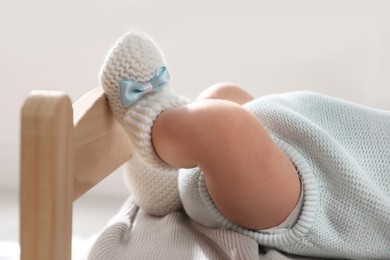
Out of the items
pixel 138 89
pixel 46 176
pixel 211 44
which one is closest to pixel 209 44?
pixel 211 44

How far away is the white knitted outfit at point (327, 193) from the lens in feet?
2.63

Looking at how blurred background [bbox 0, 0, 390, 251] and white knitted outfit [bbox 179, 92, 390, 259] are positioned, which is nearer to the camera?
white knitted outfit [bbox 179, 92, 390, 259]

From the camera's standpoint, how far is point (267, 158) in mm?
760

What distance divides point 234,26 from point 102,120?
0.70 metres

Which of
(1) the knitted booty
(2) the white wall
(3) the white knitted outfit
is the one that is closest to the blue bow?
(1) the knitted booty

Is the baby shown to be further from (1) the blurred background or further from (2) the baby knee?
(1) the blurred background

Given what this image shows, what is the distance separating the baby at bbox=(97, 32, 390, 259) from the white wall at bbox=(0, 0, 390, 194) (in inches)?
22.1

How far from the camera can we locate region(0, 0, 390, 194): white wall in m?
1.44

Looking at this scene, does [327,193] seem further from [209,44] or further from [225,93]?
[209,44]

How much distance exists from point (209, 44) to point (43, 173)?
0.95 metres

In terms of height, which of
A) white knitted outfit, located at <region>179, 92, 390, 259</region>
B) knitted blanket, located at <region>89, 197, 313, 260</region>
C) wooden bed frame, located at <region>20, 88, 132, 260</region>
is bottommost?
knitted blanket, located at <region>89, 197, 313, 260</region>

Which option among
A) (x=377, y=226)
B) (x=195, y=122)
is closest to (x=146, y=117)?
(x=195, y=122)

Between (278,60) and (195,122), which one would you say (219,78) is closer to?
(278,60)

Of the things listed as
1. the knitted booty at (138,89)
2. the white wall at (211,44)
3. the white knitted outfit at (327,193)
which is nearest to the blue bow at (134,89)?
the knitted booty at (138,89)
